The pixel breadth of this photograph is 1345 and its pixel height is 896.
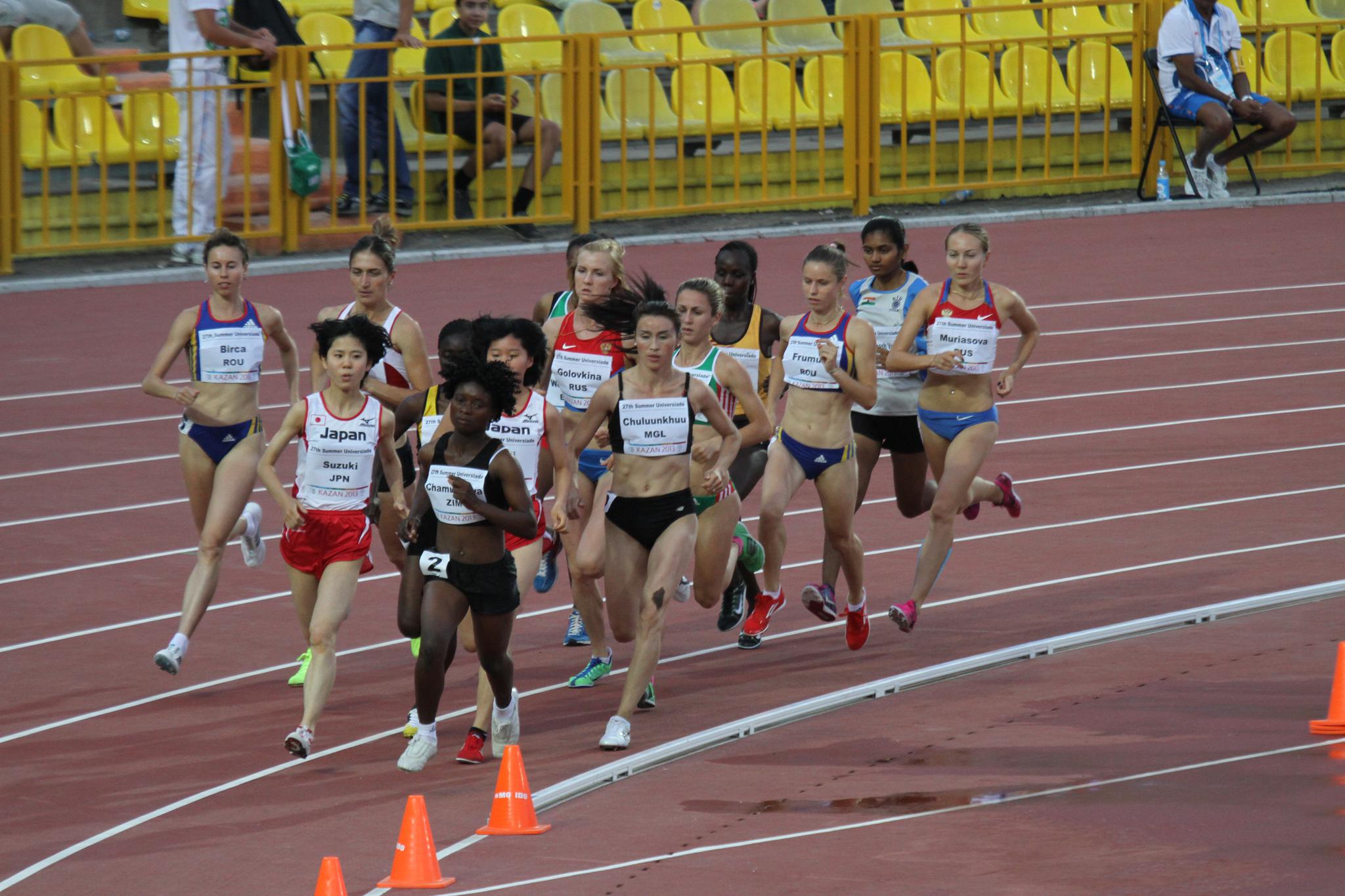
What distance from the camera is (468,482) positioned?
7.52 metres

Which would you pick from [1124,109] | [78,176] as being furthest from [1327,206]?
[78,176]

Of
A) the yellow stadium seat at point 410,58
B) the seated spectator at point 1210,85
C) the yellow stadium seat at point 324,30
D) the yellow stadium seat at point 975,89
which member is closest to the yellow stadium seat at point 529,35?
the yellow stadium seat at point 410,58

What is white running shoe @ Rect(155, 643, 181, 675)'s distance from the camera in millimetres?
8430

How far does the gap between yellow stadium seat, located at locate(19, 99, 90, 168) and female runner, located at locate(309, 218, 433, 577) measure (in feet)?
22.6

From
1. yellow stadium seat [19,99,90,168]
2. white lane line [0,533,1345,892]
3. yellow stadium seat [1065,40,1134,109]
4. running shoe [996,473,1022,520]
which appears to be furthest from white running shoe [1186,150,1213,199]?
yellow stadium seat [19,99,90,168]

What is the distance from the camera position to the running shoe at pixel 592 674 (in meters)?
9.02

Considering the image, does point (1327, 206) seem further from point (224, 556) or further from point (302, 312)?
point (224, 556)

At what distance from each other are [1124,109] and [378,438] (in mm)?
12863

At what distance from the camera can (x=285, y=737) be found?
26.7 feet

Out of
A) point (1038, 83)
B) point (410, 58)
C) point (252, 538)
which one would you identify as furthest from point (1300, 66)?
point (252, 538)

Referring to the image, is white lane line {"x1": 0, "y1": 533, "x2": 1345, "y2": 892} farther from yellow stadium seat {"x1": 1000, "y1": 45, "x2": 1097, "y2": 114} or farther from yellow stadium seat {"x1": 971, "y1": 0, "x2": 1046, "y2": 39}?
yellow stadium seat {"x1": 971, "y1": 0, "x2": 1046, "y2": 39}

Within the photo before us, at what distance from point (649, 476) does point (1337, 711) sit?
9.47ft

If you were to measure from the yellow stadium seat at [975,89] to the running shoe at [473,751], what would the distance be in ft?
39.4

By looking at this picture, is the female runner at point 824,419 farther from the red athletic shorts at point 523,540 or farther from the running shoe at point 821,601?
the red athletic shorts at point 523,540
